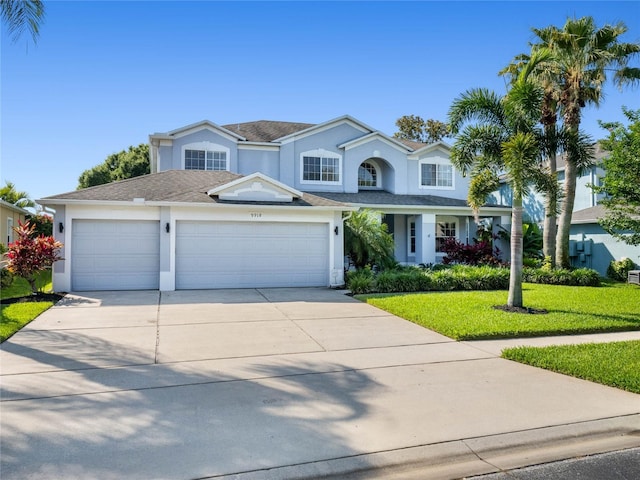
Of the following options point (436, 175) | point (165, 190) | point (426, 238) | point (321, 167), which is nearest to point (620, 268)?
point (426, 238)

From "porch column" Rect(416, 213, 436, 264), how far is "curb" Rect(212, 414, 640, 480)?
17.3 metres

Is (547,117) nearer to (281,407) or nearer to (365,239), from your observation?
(365,239)

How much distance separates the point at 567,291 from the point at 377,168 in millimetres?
12286

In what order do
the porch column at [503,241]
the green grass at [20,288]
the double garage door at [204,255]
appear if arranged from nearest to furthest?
the green grass at [20,288] < the double garage door at [204,255] < the porch column at [503,241]

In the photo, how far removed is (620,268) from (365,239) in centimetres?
1175

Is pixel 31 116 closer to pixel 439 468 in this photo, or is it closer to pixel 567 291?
pixel 439 468

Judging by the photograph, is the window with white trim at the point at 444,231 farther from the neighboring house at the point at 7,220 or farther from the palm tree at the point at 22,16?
the neighboring house at the point at 7,220

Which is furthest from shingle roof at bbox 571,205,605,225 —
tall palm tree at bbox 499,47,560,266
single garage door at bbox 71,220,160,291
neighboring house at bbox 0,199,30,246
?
neighboring house at bbox 0,199,30,246

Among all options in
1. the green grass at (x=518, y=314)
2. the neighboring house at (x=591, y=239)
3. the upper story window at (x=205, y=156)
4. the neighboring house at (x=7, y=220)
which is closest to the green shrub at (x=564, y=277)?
the green grass at (x=518, y=314)

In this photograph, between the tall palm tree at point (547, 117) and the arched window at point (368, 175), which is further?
the arched window at point (368, 175)

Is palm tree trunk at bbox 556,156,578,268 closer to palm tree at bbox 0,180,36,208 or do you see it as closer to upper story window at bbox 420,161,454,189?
upper story window at bbox 420,161,454,189

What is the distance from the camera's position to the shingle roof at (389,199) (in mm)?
20984

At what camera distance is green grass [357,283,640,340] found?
878 centimetres

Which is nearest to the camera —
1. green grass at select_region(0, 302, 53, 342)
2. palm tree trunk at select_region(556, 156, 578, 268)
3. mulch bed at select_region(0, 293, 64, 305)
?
green grass at select_region(0, 302, 53, 342)
